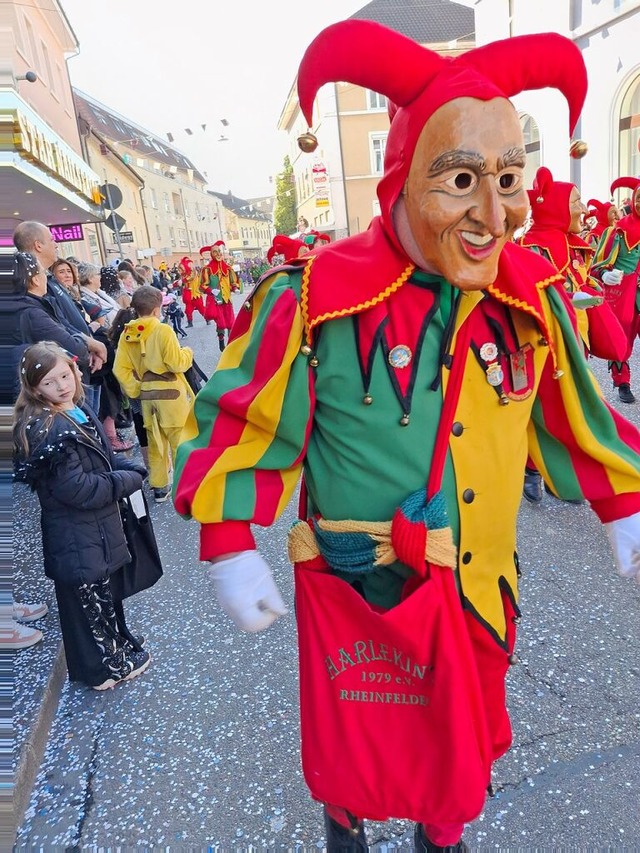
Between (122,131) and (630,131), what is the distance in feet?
126

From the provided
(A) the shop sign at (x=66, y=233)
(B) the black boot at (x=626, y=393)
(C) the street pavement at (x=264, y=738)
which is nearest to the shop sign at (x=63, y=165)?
(A) the shop sign at (x=66, y=233)

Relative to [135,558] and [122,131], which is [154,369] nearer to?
[135,558]

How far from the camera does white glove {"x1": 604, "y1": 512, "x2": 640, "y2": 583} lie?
1.46 meters

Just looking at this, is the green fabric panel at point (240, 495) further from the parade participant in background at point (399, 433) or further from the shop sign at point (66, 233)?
the shop sign at point (66, 233)

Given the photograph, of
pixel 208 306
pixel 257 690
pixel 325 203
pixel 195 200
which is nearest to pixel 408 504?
pixel 257 690

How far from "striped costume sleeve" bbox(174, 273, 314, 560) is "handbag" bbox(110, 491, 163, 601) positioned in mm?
1495

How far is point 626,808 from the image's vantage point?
6.24ft

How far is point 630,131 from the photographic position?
14.0 m

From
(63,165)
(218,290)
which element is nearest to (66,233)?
(63,165)

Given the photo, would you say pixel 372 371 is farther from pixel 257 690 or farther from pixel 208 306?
pixel 208 306

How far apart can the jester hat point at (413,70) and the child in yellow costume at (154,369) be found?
320cm

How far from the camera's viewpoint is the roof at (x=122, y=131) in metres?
33.0

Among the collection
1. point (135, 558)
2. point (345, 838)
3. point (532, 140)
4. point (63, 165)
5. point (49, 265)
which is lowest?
point (345, 838)

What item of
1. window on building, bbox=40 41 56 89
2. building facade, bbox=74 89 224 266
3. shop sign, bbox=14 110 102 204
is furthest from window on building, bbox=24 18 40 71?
building facade, bbox=74 89 224 266
